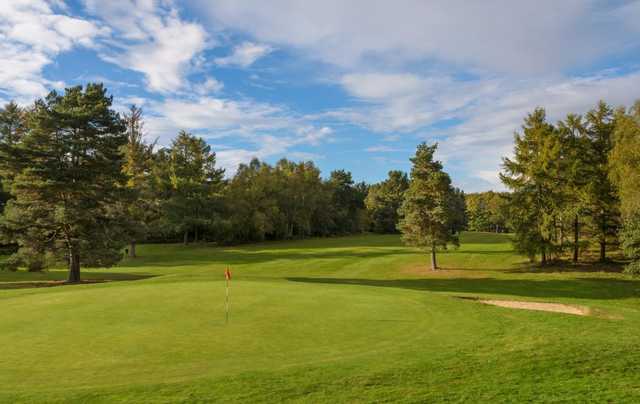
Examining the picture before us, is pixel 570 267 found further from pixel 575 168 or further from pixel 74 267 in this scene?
pixel 74 267

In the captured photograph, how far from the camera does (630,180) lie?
984 inches

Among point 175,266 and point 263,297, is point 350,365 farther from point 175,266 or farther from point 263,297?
point 175,266

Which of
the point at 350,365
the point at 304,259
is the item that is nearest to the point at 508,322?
the point at 350,365

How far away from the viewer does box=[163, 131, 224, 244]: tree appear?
56.0 meters

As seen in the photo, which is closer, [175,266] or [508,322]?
[508,322]

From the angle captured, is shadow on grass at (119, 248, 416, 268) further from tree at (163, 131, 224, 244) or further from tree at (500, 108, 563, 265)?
tree at (500, 108, 563, 265)

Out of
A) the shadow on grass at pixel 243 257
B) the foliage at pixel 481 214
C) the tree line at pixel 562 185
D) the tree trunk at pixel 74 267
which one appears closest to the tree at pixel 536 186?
the tree line at pixel 562 185

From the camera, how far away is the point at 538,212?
32625mm

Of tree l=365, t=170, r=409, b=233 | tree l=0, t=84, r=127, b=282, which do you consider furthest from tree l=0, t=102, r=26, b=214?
tree l=365, t=170, r=409, b=233

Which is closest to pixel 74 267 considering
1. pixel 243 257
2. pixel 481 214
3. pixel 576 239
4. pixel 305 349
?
pixel 243 257

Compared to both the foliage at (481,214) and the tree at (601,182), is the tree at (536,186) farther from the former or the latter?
the foliage at (481,214)

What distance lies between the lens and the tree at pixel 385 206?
9681 centimetres

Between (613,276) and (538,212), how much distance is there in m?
6.53

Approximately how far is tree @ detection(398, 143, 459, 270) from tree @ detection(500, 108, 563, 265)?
16.0 feet
